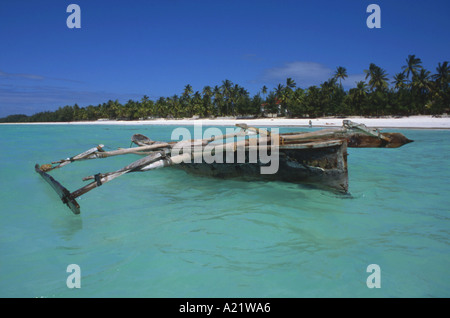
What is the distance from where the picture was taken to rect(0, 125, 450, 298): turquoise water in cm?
288

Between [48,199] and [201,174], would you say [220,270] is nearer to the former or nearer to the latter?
[201,174]

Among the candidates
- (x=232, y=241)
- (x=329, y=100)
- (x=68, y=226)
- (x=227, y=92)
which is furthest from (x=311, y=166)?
(x=227, y=92)

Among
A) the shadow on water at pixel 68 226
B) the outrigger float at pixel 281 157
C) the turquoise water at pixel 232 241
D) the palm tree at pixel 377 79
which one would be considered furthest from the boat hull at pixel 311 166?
the palm tree at pixel 377 79

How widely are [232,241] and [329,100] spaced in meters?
48.4

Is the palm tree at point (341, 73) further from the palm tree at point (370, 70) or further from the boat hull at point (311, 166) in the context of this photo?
the boat hull at point (311, 166)

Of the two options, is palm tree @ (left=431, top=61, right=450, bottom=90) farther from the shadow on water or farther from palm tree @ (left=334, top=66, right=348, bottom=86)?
the shadow on water

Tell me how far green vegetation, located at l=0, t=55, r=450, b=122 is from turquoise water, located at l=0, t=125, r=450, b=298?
39.8 meters

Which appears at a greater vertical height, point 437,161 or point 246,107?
point 246,107

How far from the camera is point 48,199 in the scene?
20.0ft

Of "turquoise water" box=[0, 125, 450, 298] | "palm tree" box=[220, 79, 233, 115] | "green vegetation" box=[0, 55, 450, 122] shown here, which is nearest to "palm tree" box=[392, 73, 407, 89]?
"green vegetation" box=[0, 55, 450, 122]

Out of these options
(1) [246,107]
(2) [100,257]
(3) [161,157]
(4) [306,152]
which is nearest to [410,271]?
(4) [306,152]

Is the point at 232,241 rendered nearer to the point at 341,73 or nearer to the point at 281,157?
the point at 281,157

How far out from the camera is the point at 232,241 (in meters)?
3.80
